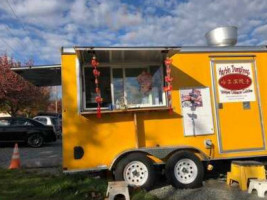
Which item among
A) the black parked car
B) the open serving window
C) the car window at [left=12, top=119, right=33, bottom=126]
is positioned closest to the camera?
the open serving window

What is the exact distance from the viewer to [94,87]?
7363 mm

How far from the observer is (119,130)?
7.19 m

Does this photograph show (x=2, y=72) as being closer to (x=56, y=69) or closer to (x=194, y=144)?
(x=56, y=69)

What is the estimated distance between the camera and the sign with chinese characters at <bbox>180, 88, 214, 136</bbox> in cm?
749

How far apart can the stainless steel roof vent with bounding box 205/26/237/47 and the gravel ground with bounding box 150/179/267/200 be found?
3.58m

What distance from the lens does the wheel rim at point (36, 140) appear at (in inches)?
671

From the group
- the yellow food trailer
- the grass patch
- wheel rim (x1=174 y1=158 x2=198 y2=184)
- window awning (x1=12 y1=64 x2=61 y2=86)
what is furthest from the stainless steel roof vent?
the grass patch

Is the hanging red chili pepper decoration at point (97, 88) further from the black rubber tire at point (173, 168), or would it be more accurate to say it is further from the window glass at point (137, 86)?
the black rubber tire at point (173, 168)

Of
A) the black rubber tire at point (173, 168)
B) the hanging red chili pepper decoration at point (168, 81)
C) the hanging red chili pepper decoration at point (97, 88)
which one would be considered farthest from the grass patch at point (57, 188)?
the hanging red chili pepper decoration at point (168, 81)

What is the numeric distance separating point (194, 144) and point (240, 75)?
2.01 m

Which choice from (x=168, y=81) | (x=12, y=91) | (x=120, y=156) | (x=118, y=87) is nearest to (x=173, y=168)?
(x=120, y=156)

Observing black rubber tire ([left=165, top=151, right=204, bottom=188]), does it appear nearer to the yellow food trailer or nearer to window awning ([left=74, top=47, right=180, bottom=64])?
the yellow food trailer

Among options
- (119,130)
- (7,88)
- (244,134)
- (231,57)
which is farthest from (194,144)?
(7,88)

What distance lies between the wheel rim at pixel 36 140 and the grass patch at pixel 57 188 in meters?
9.39
